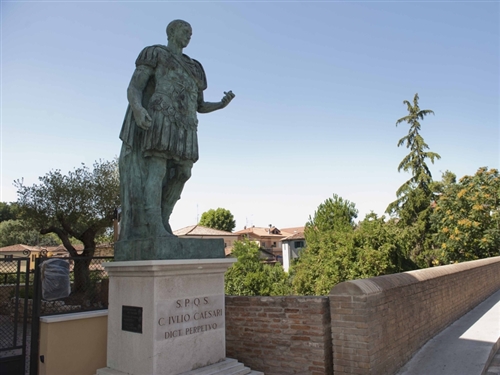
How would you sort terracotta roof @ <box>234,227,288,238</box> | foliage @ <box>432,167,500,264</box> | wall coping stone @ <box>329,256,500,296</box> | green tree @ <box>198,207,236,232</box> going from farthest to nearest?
1. terracotta roof @ <box>234,227,288,238</box>
2. green tree @ <box>198,207,236,232</box>
3. foliage @ <box>432,167,500,264</box>
4. wall coping stone @ <box>329,256,500,296</box>

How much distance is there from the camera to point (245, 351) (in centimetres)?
509

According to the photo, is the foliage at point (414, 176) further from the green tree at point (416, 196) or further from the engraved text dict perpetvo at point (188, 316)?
the engraved text dict perpetvo at point (188, 316)

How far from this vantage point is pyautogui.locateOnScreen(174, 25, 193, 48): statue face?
14.6ft

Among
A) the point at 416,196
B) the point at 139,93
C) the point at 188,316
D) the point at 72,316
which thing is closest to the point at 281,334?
the point at 188,316

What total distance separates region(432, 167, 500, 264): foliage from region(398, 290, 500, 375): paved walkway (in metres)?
12.0

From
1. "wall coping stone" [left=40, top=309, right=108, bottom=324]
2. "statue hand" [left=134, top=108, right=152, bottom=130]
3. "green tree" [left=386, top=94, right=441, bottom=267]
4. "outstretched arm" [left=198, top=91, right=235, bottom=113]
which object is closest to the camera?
"statue hand" [left=134, top=108, right=152, bottom=130]

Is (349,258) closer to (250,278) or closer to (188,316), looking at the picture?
(250,278)

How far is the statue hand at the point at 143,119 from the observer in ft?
12.9

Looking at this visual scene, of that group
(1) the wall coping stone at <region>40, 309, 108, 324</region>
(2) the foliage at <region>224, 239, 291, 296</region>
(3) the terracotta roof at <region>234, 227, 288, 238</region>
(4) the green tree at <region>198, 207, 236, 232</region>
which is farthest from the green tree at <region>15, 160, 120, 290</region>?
(3) the terracotta roof at <region>234, 227, 288, 238</region>

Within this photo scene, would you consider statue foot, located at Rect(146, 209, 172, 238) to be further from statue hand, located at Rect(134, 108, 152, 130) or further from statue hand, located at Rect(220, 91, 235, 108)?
statue hand, located at Rect(220, 91, 235, 108)

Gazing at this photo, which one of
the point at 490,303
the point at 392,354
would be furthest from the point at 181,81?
the point at 490,303

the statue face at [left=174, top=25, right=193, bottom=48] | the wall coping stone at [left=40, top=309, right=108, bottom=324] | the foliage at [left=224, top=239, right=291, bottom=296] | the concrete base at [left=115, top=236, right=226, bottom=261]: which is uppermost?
the statue face at [left=174, top=25, right=193, bottom=48]

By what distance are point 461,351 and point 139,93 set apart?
215 inches

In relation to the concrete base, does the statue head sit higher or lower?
higher
